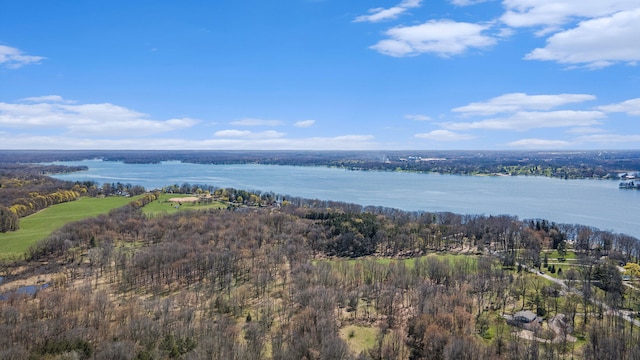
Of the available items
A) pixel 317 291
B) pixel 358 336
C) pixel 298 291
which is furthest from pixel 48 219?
pixel 358 336

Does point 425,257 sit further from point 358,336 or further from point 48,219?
point 48,219

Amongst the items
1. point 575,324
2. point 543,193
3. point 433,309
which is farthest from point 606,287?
point 543,193

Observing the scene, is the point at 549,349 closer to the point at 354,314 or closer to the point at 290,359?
the point at 354,314

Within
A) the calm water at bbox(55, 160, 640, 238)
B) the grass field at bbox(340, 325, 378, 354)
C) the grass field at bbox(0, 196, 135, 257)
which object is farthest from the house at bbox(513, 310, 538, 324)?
the grass field at bbox(0, 196, 135, 257)

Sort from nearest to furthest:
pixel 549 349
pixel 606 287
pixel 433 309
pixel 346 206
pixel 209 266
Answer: pixel 549 349, pixel 433 309, pixel 606 287, pixel 209 266, pixel 346 206

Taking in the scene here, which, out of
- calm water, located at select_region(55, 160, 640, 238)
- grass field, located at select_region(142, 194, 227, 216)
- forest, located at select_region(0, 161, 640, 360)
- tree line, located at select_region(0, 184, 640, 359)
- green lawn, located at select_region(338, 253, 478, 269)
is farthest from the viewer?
grass field, located at select_region(142, 194, 227, 216)

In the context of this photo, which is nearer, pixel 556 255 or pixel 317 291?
pixel 317 291

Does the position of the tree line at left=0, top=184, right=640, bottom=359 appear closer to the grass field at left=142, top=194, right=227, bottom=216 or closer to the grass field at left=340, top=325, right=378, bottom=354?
the grass field at left=340, top=325, right=378, bottom=354
